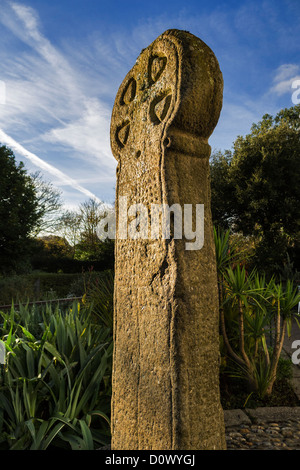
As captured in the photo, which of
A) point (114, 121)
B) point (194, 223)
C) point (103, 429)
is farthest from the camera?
point (103, 429)

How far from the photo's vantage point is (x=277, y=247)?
11812mm

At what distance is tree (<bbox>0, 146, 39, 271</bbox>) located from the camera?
43.9 feet

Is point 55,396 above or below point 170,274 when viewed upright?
below

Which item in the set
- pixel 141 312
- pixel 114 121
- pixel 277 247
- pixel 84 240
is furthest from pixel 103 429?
pixel 84 240

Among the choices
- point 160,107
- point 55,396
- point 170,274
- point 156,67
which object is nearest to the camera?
point 170,274

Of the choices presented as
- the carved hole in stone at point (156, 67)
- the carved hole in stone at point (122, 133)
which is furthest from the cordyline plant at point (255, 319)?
the carved hole in stone at point (156, 67)

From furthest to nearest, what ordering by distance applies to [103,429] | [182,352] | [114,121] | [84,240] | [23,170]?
1. [84,240]
2. [23,170]
3. [103,429]
4. [114,121]
5. [182,352]

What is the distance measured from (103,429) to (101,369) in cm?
46

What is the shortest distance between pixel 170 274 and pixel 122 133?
1102 mm

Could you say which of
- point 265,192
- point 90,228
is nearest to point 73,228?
point 90,228

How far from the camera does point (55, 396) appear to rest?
2.62 meters

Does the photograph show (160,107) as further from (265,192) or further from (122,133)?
(265,192)
